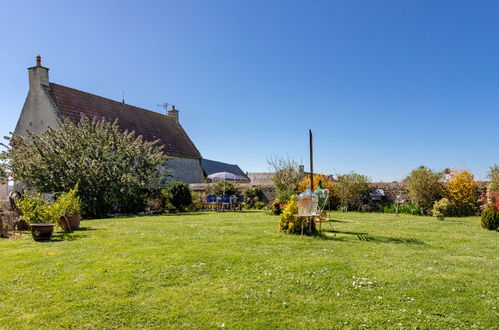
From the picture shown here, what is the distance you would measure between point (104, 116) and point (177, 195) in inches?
393

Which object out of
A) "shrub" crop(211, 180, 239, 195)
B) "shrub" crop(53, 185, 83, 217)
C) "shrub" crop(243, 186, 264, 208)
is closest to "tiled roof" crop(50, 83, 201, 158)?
"shrub" crop(211, 180, 239, 195)

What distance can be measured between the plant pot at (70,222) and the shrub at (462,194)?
15.2 meters

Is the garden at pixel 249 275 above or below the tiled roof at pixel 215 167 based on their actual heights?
below

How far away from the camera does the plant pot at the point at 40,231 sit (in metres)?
7.50

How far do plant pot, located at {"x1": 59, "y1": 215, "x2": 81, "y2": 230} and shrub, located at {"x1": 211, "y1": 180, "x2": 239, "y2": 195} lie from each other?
10.2m

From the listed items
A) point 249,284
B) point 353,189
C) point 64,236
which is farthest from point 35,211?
point 353,189

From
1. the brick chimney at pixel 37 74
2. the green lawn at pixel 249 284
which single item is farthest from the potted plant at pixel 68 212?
the brick chimney at pixel 37 74

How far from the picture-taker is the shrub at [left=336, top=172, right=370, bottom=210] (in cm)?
1734

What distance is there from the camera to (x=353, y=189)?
17375mm

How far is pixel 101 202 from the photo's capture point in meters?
15.6

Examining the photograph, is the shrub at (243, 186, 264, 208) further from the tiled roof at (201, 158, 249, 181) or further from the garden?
the tiled roof at (201, 158, 249, 181)

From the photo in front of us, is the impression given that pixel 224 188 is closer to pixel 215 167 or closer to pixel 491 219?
pixel 491 219

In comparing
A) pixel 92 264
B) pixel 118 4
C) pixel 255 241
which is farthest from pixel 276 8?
pixel 92 264

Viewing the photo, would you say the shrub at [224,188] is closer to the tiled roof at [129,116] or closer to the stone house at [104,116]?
the stone house at [104,116]
